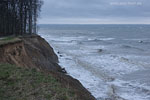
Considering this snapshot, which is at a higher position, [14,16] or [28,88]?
[14,16]

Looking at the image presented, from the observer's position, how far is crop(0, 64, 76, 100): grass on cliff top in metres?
5.71

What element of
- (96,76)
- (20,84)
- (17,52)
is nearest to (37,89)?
(20,84)

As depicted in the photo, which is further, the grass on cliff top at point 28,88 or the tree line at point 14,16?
the tree line at point 14,16

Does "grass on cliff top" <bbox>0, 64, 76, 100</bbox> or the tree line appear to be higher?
the tree line

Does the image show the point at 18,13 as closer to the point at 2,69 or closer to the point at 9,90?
the point at 2,69

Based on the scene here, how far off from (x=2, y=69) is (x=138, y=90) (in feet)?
27.1

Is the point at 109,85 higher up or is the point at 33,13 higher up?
the point at 33,13

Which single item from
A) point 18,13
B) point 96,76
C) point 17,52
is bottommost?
point 96,76

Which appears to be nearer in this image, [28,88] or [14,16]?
[28,88]

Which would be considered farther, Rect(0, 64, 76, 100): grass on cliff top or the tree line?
the tree line

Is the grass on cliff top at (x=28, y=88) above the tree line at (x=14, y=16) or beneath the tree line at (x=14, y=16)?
beneath

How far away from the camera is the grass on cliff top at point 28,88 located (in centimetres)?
571

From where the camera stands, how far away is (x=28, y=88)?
20.5 ft

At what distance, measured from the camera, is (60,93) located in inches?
237
